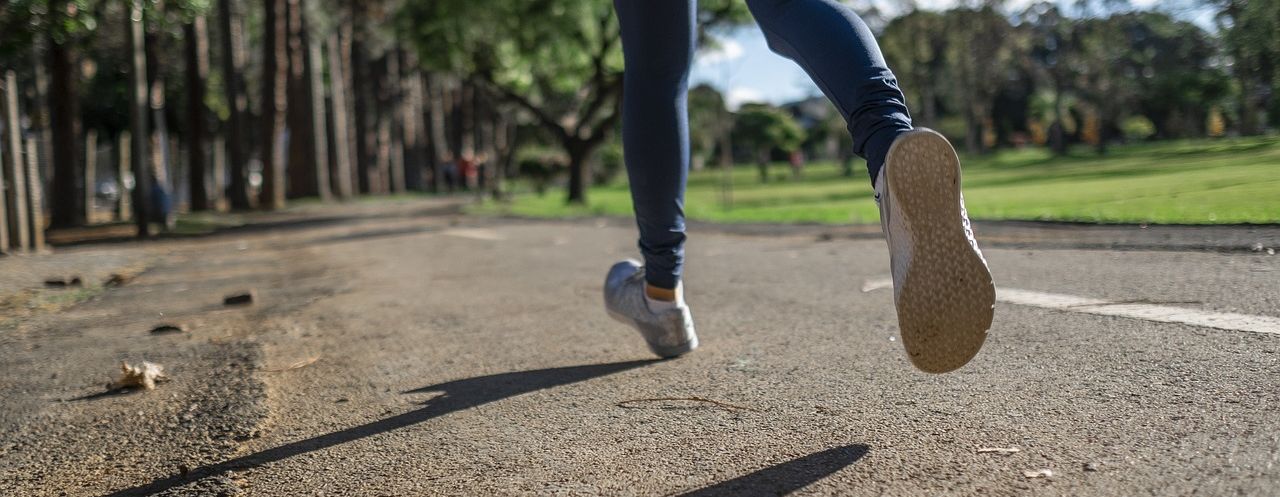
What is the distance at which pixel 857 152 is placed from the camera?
2035mm

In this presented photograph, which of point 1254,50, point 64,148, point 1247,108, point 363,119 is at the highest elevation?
point 363,119

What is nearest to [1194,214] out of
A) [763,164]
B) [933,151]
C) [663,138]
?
[663,138]

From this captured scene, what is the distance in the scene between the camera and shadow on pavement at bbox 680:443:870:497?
5.25ft

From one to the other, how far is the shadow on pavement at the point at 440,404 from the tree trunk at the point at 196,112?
26002mm

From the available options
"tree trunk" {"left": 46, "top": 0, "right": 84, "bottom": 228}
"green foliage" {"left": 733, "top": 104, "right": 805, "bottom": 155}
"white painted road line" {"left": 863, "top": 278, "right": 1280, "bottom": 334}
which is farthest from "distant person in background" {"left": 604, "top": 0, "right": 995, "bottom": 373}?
"green foliage" {"left": 733, "top": 104, "right": 805, "bottom": 155}

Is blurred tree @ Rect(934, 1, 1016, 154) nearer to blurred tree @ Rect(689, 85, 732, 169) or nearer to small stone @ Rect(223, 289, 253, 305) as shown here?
blurred tree @ Rect(689, 85, 732, 169)

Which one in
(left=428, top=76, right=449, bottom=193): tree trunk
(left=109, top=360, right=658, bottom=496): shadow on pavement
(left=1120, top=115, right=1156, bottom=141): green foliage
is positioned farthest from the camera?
(left=428, top=76, right=449, bottom=193): tree trunk

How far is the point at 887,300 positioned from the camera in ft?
11.7

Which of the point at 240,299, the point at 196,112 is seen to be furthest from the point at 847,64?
the point at 196,112

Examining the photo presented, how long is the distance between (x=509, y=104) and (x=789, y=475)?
105 ft

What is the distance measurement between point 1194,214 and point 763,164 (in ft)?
160

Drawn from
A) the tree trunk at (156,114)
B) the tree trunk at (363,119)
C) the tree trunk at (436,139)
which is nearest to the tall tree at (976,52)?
the tree trunk at (436,139)

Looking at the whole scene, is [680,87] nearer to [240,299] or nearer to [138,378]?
[138,378]

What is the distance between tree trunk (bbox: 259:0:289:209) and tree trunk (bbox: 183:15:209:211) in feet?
4.71
